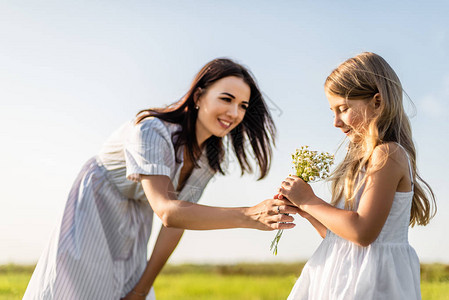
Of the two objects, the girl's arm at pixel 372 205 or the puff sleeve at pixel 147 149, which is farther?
the puff sleeve at pixel 147 149

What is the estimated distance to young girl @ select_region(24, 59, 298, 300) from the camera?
3.12 meters

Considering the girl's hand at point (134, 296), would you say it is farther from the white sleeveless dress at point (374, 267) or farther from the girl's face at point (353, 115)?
the girl's face at point (353, 115)

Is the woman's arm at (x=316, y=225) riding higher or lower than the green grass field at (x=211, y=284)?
higher

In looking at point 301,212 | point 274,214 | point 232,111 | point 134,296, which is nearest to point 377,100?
point 301,212

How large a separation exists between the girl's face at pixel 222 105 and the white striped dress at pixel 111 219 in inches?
8.3

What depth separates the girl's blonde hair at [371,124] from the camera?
262 centimetres

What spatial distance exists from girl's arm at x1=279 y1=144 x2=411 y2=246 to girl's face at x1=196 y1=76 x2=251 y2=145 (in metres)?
1.09

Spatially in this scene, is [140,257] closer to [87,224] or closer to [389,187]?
[87,224]

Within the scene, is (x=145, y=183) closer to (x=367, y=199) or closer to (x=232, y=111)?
(x=232, y=111)

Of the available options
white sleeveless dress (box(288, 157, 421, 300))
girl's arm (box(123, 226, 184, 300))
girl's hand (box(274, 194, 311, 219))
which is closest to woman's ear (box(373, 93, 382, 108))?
white sleeveless dress (box(288, 157, 421, 300))

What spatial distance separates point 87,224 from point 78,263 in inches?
10.1

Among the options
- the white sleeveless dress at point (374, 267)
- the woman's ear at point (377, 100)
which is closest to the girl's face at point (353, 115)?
the woman's ear at point (377, 100)

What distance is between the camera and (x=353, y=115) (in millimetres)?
2693

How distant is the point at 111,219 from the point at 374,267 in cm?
181
